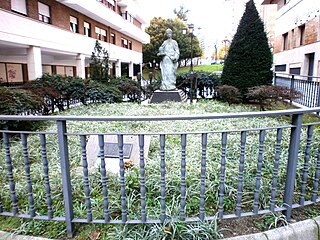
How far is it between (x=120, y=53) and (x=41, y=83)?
1699 cm

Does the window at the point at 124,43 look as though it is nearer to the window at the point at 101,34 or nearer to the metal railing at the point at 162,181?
the window at the point at 101,34

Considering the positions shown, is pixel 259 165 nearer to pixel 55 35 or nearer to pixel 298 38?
pixel 55 35

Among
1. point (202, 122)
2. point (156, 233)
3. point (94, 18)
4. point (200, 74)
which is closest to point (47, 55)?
point (94, 18)

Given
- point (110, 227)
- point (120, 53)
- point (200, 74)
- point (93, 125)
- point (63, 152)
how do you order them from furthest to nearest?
point (120, 53) < point (200, 74) < point (93, 125) < point (110, 227) < point (63, 152)

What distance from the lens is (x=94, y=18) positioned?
67.8ft

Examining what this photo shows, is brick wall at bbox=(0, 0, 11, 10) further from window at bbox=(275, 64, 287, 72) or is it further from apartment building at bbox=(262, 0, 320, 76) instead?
window at bbox=(275, 64, 287, 72)

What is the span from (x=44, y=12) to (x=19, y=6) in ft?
7.17

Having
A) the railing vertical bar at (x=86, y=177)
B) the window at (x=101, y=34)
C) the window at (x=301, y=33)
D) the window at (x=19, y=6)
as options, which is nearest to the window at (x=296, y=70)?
the window at (x=301, y=33)

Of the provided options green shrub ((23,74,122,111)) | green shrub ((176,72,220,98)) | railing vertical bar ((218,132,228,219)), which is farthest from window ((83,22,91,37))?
railing vertical bar ((218,132,228,219))

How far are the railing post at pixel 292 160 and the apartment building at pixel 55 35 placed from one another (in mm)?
12179

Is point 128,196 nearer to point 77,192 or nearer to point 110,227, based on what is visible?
point 110,227

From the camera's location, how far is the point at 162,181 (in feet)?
6.89

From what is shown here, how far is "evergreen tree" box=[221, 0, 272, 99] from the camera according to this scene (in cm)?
1013

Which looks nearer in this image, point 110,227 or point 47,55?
point 110,227
